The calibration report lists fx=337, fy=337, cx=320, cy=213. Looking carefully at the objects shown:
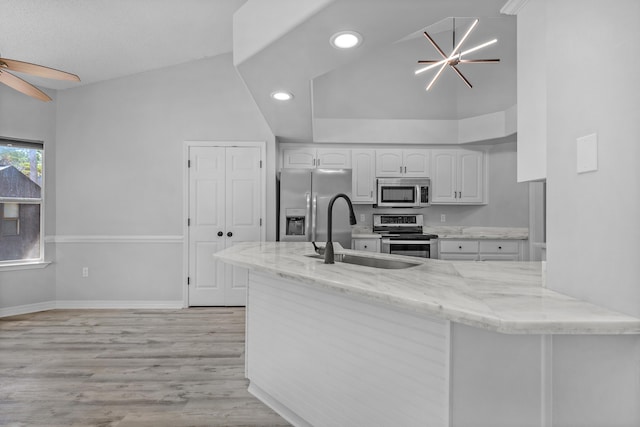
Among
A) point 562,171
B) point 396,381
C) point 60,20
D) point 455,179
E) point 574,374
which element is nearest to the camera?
point 574,374

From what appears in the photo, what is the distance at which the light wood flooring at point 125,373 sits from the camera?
1952mm

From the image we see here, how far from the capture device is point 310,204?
13.7 ft

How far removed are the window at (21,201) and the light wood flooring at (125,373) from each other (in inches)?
31.3

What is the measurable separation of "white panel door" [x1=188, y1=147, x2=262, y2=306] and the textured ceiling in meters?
1.20

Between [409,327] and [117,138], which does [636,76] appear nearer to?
[409,327]

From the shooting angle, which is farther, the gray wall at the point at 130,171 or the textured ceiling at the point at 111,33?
the gray wall at the point at 130,171

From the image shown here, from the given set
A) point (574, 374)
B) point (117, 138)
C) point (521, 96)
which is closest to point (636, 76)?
point (521, 96)

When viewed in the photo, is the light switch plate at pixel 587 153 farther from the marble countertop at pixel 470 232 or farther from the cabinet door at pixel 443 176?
the cabinet door at pixel 443 176

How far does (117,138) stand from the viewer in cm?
430

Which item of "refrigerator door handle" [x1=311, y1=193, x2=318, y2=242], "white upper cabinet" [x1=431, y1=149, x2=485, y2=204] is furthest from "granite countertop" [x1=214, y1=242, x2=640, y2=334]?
"white upper cabinet" [x1=431, y1=149, x2=485, y2=204]

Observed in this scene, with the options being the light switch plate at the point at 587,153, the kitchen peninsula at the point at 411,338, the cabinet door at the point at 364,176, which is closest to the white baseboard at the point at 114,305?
the kitchen peninsula at the point at 411,338

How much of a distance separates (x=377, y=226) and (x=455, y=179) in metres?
1.30

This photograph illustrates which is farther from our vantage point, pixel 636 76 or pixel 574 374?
pixel 574 374

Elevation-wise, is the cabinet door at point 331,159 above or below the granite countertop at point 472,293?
above
